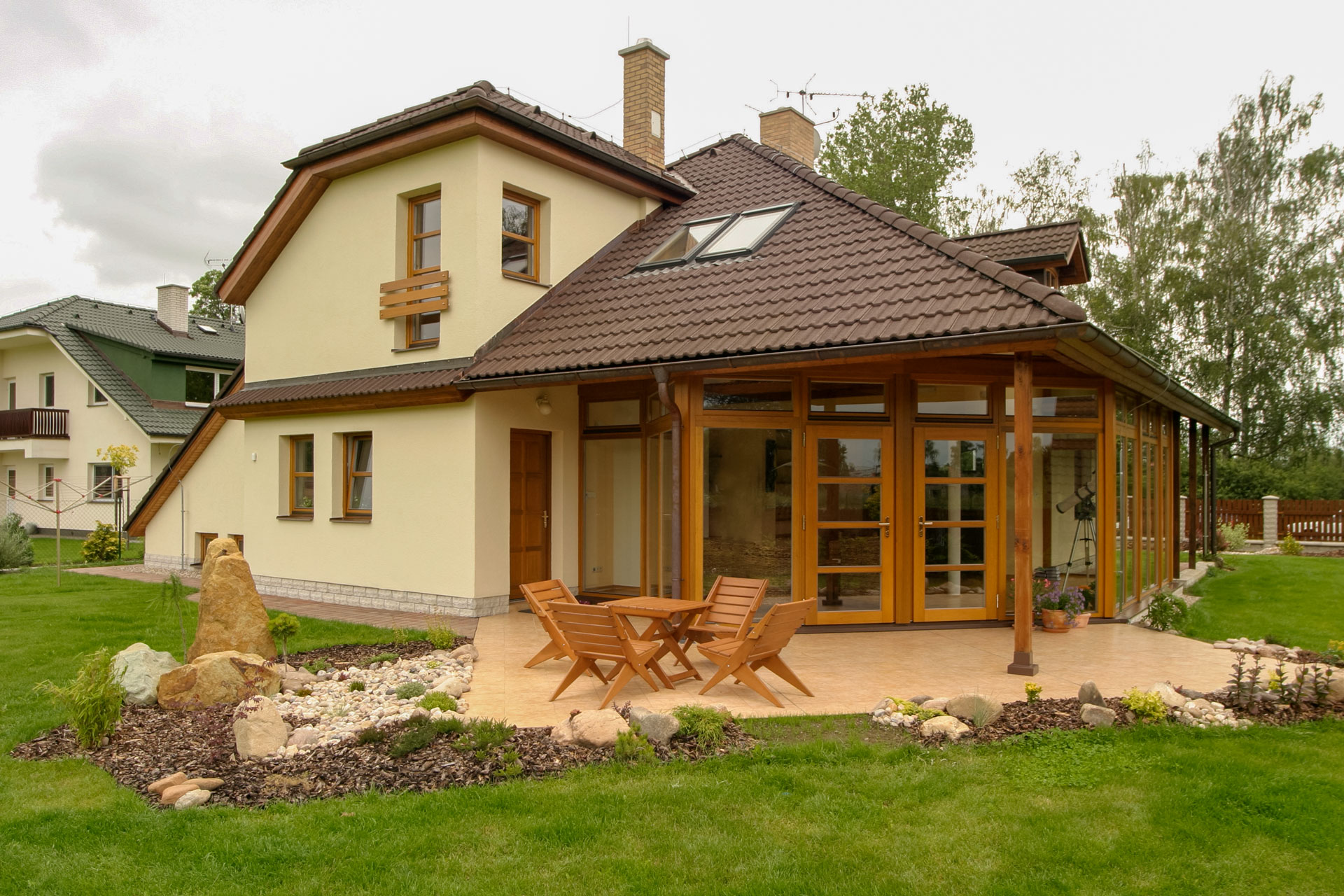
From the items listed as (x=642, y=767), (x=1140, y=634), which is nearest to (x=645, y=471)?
Result: (x=1140, y=634)

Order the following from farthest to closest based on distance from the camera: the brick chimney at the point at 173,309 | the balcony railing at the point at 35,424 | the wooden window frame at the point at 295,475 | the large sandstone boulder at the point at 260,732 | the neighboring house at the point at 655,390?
1. the brick chimney at the point at 173,309
2. the balcony railing at the point at 35,424
3. the wooden window frame at the point at 295,475
4. the neighboring house at the point at 655,390
5. the large sandstone boulder at the point at 260,732

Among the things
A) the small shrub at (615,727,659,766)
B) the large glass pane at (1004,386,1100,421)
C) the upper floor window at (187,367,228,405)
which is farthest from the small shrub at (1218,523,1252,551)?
the upper floor window at (187,367,228,405)

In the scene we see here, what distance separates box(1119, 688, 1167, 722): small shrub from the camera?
601 cm

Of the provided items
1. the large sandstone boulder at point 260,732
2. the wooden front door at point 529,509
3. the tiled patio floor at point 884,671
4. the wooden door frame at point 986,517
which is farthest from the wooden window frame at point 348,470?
the wooden door frame at point 986,517

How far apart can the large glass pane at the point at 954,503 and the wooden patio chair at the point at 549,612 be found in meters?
4.17

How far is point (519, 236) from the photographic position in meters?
12.1

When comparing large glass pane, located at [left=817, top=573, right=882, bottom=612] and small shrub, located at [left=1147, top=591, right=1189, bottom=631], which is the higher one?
large glass pane, located at [left=817, top=573, right=882, bottom=612]

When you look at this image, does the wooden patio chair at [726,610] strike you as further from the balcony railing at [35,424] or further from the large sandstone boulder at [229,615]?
the balcony railing at [35,424]

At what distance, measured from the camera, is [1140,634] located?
9906mm

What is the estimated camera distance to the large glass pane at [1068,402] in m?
10.6

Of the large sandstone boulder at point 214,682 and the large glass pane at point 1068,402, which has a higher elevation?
the large glass pane at point 1068,402

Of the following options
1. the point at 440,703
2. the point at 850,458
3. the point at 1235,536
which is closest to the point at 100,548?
the point at 440,703

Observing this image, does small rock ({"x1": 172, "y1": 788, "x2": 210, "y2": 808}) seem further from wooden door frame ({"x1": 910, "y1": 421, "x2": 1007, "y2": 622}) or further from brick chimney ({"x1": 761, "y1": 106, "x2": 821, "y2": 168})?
brick chimney ({"x1": 761, "y1": 106, "x2": 821, "y2": 168})

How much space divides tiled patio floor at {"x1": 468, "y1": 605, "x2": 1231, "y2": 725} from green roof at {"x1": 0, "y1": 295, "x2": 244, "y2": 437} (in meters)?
21.5
